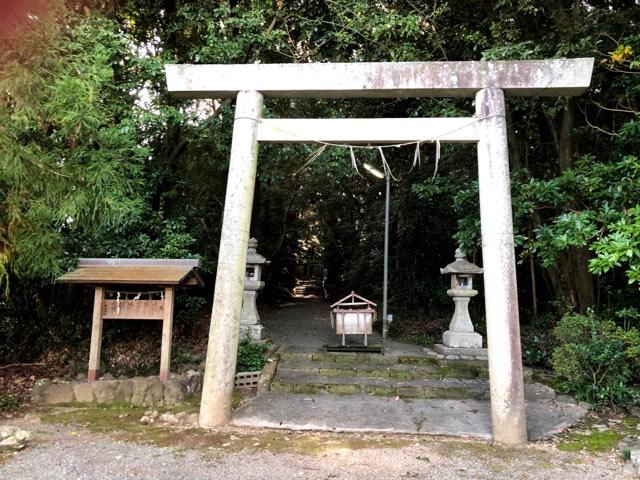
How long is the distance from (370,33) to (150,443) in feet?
21.7

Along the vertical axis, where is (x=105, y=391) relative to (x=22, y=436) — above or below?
above

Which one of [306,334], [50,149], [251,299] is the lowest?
[306,334]

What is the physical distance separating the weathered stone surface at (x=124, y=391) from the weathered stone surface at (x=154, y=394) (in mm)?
211

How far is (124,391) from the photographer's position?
5.40 meters

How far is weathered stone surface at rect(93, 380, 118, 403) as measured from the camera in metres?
5.36

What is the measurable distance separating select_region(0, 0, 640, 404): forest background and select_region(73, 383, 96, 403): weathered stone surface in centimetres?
146

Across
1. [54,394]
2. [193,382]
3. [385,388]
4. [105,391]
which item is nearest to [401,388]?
[385,388]

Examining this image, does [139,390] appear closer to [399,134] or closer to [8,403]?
[8,403]

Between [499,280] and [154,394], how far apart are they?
14.3ft

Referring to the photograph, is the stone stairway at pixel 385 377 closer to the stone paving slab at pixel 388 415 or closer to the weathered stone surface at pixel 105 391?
the stone paving slab at pixel 388 415

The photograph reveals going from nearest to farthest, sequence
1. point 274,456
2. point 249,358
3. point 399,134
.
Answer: point 274,456 → point 399,134 → point 249,358

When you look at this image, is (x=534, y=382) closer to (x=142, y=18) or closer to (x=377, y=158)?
(x=377, y=158)

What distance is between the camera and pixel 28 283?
23.8ft

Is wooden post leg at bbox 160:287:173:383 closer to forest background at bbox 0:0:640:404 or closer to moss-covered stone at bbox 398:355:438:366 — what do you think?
forest background at bbox 0:0:640:404
